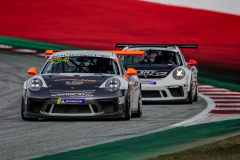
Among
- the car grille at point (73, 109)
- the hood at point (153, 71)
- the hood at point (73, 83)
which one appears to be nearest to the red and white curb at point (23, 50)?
the hood at point (153, 71)

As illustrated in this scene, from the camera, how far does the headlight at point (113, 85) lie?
28.0 ft

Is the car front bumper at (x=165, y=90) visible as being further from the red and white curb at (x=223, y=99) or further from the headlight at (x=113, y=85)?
the headlight at (x=113, y=85)

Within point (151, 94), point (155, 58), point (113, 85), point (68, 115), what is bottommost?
point (151, 94)

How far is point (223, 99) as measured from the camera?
13805 mm

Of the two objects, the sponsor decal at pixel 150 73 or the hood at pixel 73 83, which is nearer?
the hood at pixel 73 83

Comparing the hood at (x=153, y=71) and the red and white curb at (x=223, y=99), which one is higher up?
the hood at (x=153, y=71)

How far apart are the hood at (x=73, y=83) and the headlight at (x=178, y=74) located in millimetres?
3727

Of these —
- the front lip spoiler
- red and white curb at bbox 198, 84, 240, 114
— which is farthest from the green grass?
red and white curb at bbox 198, 84, 240, 114

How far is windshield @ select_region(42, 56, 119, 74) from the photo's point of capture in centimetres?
935

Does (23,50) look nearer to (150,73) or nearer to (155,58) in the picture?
(155,58)

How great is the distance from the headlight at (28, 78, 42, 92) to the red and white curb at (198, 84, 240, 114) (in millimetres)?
3569

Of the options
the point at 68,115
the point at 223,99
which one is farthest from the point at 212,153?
the point at 223,99

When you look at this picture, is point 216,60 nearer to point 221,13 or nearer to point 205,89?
point 221,13

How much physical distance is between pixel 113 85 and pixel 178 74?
392 cm
